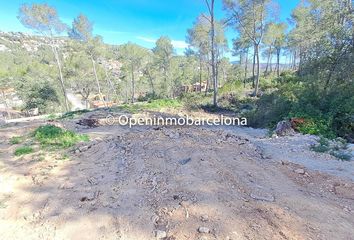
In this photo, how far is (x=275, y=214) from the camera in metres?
2.93

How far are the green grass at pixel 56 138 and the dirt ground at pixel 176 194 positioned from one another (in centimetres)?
68

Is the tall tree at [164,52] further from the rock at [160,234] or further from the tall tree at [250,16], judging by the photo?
the rock at [160,234]

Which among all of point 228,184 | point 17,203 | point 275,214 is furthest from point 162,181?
point 17,203

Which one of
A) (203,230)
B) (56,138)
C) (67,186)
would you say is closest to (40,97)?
(56,138)

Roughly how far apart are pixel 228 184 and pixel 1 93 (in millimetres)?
36104

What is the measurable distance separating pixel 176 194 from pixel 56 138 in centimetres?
430

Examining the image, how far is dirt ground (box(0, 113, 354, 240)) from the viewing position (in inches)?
109

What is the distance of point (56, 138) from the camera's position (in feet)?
20.8

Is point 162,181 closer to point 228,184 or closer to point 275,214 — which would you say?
point 228,184

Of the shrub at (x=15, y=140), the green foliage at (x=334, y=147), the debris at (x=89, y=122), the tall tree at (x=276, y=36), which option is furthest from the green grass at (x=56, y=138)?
the tall tree at (x=276, y=36)

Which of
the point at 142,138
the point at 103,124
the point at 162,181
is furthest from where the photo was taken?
the point at 103,124

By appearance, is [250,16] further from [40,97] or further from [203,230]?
[40,97]

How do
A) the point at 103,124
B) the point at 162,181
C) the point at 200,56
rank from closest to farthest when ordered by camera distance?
1. the point at 162,181
2. the point at 103,124
3. the point at 200,56

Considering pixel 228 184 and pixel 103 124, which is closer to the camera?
pixel 228 184
